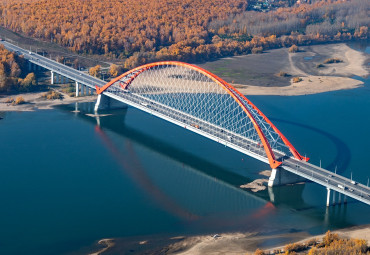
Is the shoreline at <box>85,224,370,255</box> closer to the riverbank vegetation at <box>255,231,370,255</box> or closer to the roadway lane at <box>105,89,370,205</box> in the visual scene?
the riverbank vegetation at <box>255,231,370,255</box>

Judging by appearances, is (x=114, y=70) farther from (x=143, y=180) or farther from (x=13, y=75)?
(x=143, y=180)

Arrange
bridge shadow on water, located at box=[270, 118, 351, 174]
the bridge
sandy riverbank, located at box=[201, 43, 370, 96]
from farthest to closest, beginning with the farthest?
sandy riverbank, located at box=[201, 43, 370, 96]
bridge shadow on water, located at box=[270, 118, 351, 174]
the bridge

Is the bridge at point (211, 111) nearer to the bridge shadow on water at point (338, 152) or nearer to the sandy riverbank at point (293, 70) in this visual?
the bridge shadow on water at point (338, 152)

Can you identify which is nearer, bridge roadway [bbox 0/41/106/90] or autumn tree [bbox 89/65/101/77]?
bridge roadway [bbox 0/41/106/90]

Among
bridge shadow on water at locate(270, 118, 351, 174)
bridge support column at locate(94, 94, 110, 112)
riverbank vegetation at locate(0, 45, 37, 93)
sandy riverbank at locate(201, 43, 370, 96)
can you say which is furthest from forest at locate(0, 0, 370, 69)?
bridge shadow on water at locate(270, 118, 351, 174)

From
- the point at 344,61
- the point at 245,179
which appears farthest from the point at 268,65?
the point at 245,179

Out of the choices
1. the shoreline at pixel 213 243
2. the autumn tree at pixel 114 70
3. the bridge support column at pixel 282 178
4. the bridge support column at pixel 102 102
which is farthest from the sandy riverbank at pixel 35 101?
the shoreline at pixel 213 243
